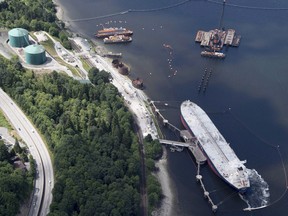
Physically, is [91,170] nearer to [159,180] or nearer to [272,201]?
[159,180]

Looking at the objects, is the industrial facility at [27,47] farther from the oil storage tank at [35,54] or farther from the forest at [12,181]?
the forest at [12,181]

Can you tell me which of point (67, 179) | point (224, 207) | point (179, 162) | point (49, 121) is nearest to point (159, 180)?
point (179, 162)

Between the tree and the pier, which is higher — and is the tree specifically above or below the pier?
above

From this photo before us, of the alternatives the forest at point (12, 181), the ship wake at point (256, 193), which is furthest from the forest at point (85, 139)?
the ship wake at point (256, 193)

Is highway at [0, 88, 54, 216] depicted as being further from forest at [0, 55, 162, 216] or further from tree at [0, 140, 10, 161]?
tree at [0, 140, 10, 161]

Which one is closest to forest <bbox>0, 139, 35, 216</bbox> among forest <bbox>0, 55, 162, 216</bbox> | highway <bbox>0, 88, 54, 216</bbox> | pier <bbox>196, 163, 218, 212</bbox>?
highway <bbox>0, 88, 54, 216</bbox>
